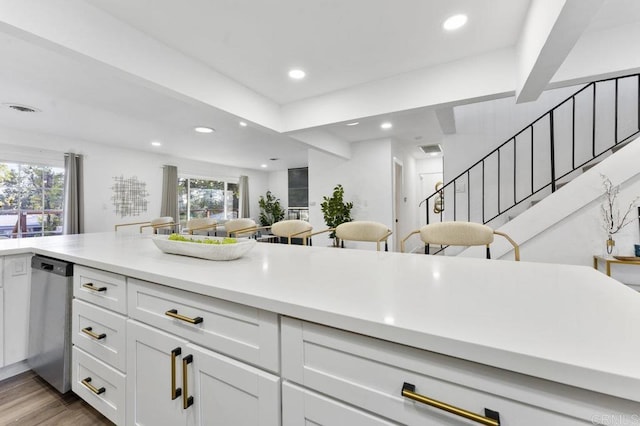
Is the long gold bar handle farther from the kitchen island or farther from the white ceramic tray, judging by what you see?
the white ceramic tray

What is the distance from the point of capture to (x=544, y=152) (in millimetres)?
3949

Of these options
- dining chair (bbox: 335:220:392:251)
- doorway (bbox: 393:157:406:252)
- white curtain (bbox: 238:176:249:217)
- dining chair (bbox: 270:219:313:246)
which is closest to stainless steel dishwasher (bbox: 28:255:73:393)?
dining chair (bbox: 270:219:313:246)

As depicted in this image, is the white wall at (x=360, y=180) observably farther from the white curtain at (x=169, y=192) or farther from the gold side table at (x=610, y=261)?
the white curtain at (x=169, y=192)

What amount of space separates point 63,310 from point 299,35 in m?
2.41

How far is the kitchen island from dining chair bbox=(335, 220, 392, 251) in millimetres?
822

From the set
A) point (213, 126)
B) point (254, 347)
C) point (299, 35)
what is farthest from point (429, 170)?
point (254, 347)

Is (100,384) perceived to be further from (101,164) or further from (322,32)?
(101,164)

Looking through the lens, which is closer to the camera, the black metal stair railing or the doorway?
the black metal stair railing

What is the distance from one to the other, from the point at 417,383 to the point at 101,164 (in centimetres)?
698

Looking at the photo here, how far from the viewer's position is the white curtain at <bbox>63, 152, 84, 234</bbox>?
505 cm

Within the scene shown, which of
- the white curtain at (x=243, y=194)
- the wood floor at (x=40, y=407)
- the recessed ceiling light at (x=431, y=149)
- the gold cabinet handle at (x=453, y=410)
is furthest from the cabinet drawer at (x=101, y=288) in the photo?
the white curtain at (x=243, y=194)

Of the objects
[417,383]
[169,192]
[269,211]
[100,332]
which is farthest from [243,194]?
[417,383]

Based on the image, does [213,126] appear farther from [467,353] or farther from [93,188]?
[467,353]

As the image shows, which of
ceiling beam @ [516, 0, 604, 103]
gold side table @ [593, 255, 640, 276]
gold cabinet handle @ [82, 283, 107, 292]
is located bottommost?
gold side table @ [593, 255, 640, 276]
